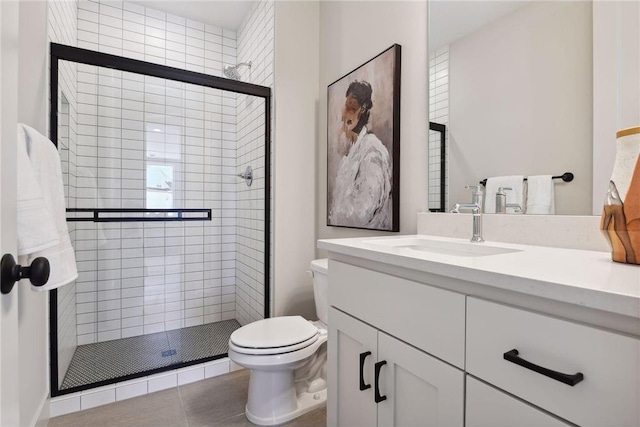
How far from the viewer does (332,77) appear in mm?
2180

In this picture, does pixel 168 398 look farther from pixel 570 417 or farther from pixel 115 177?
pixel 570 417

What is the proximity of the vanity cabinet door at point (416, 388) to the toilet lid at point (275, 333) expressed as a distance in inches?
25.7

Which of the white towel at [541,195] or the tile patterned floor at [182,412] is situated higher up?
the white towel at [541,195]

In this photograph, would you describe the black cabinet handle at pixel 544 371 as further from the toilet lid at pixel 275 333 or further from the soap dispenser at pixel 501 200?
the toilet lid at pixel 275 333

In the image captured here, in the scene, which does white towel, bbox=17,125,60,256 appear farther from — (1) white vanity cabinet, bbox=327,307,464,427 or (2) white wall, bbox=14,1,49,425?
(1) white vanity cabinet, bbox=327,307,464,427

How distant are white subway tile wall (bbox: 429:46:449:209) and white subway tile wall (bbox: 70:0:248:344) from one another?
5.17 feet

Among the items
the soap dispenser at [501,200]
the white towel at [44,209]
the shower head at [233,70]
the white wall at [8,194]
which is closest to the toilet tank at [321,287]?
the soap dispenser at [501,200]

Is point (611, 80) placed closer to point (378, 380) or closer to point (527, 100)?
point (527, 100)

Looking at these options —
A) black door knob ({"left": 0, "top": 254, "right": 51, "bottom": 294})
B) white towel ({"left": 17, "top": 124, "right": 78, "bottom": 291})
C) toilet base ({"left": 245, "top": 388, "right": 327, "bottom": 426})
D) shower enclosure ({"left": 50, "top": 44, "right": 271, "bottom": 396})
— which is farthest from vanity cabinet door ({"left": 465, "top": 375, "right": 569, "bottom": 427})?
shower enclosure ({"left": 50, "top": 44, "right": 271, "bottom": 396})

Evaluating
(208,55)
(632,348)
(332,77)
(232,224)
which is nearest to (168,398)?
(232,224)

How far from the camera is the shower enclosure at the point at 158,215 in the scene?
204 centimetres

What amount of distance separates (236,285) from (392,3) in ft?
7.33

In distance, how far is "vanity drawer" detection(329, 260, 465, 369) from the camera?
75 centimetres

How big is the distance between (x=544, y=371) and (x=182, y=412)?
1.72 meters
